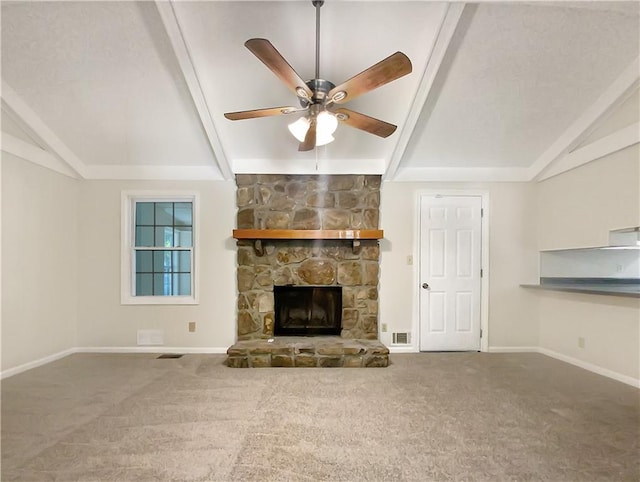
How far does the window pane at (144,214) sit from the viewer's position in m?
4.10

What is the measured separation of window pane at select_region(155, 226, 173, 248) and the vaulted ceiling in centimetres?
77

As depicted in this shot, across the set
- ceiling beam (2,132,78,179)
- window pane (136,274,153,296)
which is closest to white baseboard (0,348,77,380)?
window pane (136,274,153,296)

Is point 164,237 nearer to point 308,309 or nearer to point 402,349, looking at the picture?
point 308,309

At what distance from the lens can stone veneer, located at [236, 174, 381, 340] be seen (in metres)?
3.88

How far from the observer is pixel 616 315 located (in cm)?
304

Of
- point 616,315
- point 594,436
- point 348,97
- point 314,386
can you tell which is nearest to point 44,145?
point 348,97

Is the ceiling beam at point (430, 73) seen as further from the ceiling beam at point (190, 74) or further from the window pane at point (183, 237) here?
the window pane at point (183, 237)

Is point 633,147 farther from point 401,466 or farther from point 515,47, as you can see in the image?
point 401,466

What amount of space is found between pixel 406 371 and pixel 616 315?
2.11m

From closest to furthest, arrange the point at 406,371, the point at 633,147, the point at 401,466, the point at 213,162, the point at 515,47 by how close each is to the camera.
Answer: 1. the point at 401,466
2. the point at 515,47
3. the point at 633,147
4. the point at 406,371
5. the point at 213,162

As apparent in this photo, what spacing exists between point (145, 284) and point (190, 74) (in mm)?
2774

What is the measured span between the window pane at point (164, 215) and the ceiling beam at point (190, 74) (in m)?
1.08

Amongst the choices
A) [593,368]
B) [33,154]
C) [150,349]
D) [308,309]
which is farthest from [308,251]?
[593,368]

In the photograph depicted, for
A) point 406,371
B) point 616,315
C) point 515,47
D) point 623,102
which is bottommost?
point 406,371
